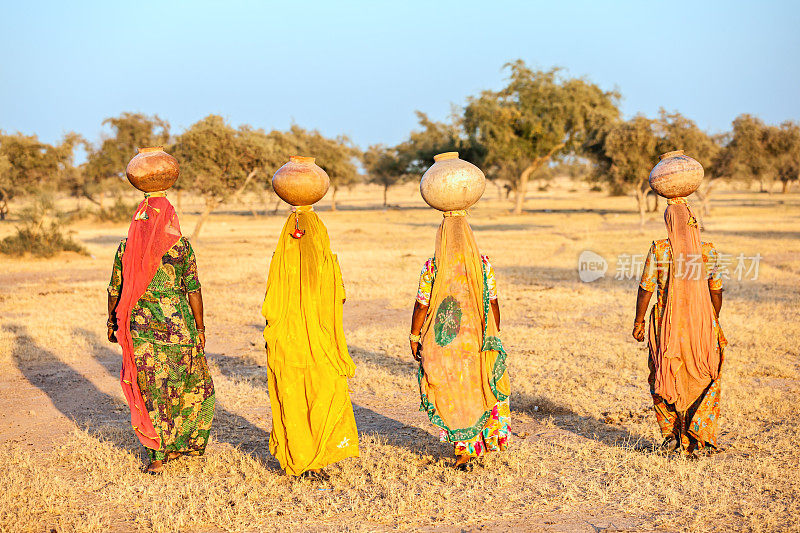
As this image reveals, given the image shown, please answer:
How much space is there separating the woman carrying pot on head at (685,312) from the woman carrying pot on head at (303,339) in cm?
217

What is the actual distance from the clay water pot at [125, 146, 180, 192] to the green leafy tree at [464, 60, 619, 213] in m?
31.8

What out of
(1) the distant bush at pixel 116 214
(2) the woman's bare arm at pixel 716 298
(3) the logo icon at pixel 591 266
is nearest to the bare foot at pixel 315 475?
(2) the woman's bare arm at pixel 716 298

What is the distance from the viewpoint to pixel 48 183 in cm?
3534

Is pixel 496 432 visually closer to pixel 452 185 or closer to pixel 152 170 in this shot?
pixel 452 185

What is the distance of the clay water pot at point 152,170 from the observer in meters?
4.48

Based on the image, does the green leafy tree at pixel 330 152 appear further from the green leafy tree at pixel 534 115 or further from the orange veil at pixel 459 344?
the orange veil at pixel 459 344

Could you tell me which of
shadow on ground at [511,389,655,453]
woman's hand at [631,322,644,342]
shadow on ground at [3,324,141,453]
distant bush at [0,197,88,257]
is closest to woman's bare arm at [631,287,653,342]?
woman's hand at [631,322,644,342]

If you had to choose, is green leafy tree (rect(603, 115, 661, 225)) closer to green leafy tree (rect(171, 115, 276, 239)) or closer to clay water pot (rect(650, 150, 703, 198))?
green leafy tree (rect(171, 115, 276, 239))

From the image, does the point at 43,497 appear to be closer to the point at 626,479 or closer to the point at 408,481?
the point at 408,481

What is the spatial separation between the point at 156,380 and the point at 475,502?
7.06 ft

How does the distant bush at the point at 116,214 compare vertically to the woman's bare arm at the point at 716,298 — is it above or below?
below

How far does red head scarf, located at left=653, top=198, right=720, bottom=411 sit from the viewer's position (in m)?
4.64

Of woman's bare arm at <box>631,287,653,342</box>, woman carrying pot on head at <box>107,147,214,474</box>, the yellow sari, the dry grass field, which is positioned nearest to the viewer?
the dry grass field

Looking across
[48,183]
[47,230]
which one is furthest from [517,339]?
[48,183]
